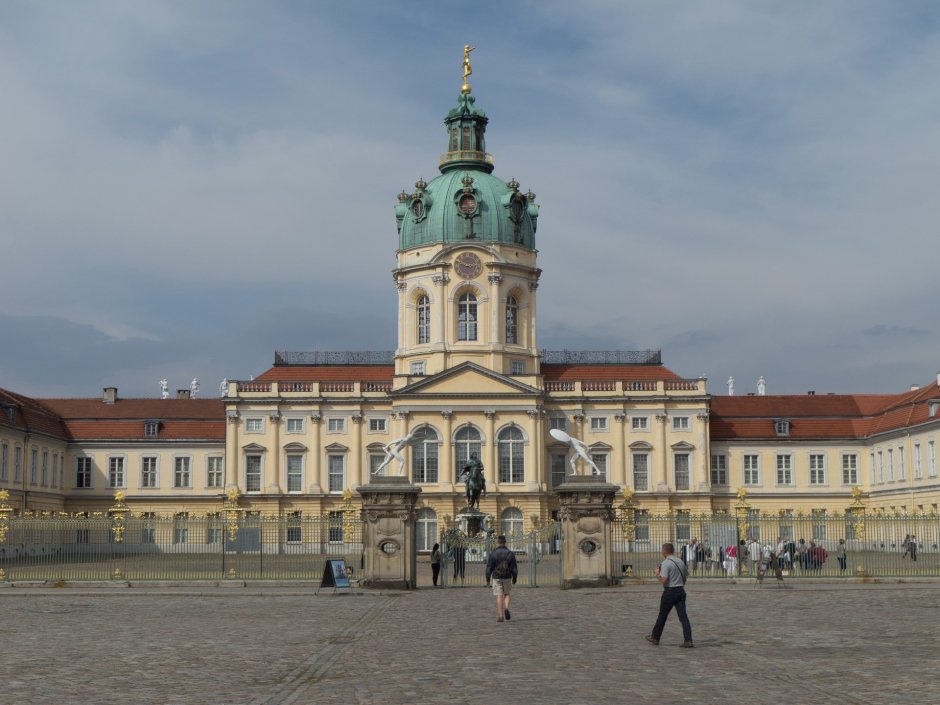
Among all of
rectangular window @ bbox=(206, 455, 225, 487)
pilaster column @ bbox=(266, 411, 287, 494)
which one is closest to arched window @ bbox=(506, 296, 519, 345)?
pilaster column @ bbox=(266, 411, 287, 494)

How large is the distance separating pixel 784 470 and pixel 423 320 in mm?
27209

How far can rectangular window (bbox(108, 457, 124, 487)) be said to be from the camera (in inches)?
3499

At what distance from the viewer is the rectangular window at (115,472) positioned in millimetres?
88875

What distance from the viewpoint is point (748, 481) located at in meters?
87.6

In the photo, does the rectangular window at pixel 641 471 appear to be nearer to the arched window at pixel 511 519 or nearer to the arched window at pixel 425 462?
the arched window at pixel 511 519

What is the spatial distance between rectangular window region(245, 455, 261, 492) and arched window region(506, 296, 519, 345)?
18.9m

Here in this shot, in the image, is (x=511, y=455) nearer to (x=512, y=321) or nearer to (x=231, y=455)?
(x=512, y=321)

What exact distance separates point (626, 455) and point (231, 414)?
26656 millimetres

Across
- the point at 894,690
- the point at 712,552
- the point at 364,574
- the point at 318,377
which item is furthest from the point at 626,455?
the point at 894,690

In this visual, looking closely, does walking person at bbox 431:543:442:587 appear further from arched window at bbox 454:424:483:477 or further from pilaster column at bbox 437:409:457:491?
arched window at bbox 454:424:483:477

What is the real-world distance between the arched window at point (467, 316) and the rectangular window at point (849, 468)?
2733 cm

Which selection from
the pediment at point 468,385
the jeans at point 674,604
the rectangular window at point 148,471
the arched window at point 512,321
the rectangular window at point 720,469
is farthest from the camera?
the rectangular window at point 148,471

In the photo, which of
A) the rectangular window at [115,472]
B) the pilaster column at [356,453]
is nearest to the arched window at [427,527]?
the pilaster column at [356,453]

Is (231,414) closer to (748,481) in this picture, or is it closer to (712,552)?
(748,481)
